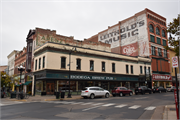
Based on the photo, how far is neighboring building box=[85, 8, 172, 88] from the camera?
4631 cm

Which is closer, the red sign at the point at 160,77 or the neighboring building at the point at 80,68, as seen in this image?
the neighboring building at the point at 80,68

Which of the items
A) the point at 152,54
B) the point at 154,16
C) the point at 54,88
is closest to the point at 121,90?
the point at 54,88

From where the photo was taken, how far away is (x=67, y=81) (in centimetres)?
2702

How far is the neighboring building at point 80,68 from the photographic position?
25.5 meters

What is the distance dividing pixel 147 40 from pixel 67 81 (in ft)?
101

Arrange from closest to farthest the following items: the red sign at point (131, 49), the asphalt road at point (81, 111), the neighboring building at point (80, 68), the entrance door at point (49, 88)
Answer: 1. the asphalt road at point (81, 111)
2. the entrance door at point (49, 88)
3. the neighboring building at point (80, 68)
4. the red sign at point (131, 49)

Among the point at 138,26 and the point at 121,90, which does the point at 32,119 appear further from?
the point at 138,26

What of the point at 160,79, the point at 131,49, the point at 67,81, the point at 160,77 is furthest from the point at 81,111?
the point at 160,77

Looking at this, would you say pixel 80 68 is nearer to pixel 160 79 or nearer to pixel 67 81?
pixel 67 81

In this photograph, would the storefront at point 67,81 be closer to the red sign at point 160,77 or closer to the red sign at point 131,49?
the red sign at point 160,77

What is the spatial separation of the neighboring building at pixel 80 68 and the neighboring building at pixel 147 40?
909 cm

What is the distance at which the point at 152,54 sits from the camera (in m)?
46.6

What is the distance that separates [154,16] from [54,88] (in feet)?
135

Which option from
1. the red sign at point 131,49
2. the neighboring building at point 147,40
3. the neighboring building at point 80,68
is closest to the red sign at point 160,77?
the neighboring building at point 147,40
